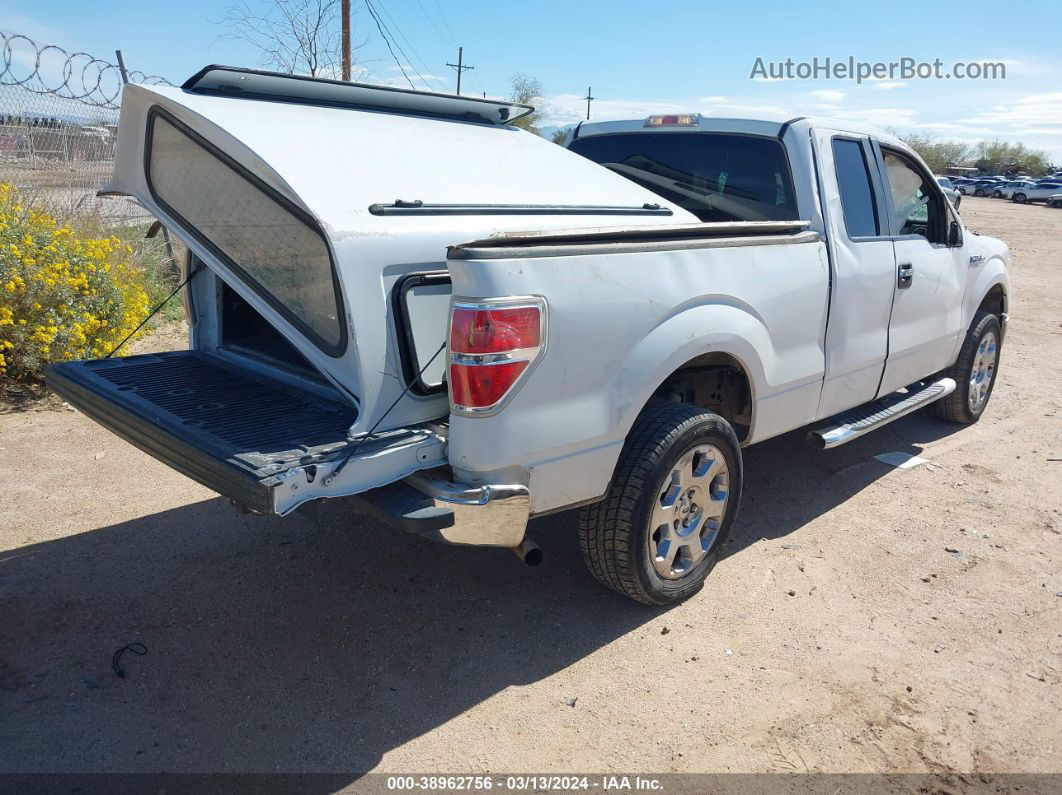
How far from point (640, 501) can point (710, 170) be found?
227 centimetres

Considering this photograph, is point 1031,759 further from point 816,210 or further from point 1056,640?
point 816,210

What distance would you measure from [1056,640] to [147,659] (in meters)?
3.78

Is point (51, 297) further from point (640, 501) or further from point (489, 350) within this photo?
point (640, 501)

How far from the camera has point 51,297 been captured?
6.07 metres

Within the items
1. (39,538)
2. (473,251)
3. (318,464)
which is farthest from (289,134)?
(39,538)

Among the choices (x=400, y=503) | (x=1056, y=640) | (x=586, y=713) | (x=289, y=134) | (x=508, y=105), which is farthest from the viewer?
(x=508, y=105)

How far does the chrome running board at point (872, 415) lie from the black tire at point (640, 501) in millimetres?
1154

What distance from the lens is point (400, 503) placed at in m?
2.89

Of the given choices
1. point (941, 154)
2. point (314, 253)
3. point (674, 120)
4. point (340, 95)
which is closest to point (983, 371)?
point (674, 120)

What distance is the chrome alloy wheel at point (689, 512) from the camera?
3.62 meters

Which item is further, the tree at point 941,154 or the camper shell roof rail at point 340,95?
the tree at point 941,154

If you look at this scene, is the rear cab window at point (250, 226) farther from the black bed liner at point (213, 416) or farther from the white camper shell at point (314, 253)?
the black bed liner at point (213, 416)

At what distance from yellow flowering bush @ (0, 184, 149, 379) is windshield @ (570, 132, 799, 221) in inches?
149

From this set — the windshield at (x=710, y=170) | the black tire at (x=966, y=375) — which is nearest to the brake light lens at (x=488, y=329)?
the windshield at (x=710, y=170)
